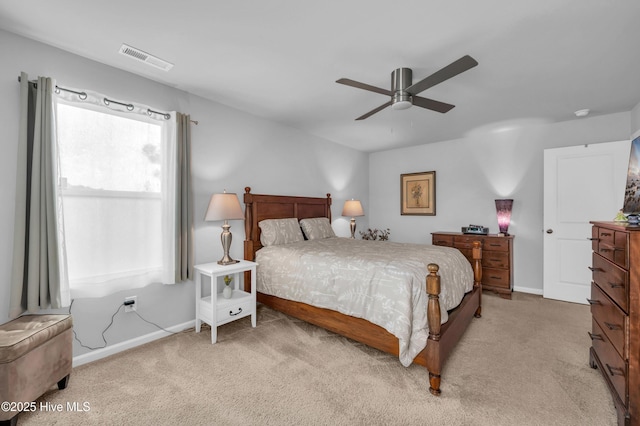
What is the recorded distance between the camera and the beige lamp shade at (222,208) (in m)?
2.92

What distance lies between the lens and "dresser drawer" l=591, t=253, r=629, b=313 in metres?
1.53

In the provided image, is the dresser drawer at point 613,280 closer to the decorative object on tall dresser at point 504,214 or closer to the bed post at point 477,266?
the bed post at point 477,266

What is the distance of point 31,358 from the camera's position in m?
1.66

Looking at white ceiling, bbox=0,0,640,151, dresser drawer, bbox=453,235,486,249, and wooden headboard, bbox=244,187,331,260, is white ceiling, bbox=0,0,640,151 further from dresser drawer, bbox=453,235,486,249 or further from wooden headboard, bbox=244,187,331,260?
dresser drawer, bbox=453,235,486,249

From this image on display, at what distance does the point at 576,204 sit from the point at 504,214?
2.75ft

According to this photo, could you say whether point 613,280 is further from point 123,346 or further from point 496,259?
point 123,346

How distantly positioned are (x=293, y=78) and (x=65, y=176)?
6.95 feet

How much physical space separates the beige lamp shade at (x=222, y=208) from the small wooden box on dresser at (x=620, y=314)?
9.80 feet

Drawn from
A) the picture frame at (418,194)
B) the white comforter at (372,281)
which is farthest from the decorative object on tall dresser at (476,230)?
the white comforter at (372,281)

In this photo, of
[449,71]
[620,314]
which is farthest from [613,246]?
[449,71]

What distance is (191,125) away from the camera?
120 inches

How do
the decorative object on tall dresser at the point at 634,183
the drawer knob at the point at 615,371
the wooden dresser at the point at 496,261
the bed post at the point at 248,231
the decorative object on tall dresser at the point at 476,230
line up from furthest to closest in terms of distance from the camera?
1. the decorative object on tall dresser at the point at 476,230
2. the wooden dresser at the point at 496,261
3. the bed post at the point at 248,231
4. the decorative object on tall dresser at the point at 634,183
5. the drawer knob at the point at 615,371

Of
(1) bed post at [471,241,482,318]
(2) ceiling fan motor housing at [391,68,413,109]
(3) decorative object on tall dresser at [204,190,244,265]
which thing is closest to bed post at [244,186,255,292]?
(3) decorative object on tall dresser at [204,190,244,265]

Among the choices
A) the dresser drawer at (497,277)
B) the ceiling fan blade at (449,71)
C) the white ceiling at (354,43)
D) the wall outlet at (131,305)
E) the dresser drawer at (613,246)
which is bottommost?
the dresser drawer at (497,277)
